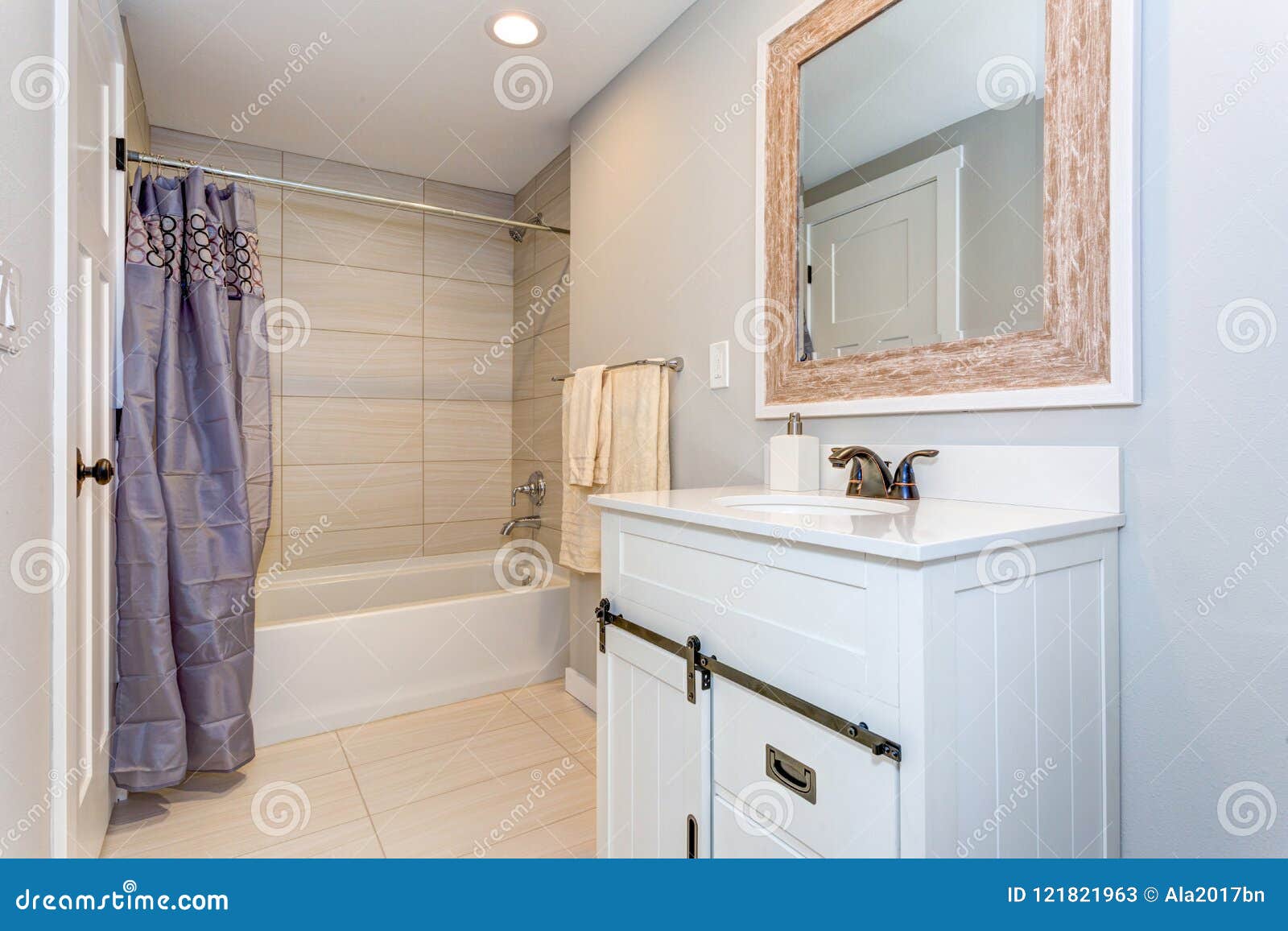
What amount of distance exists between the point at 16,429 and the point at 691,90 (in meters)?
1.72

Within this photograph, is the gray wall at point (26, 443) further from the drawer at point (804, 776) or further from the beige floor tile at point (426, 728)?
the beige floor tile at point (426, 728)

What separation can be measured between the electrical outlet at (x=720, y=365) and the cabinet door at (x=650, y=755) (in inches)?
29.7

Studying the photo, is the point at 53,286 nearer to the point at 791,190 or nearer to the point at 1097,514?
the point at 791,190

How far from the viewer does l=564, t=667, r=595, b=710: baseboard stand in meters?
2.47

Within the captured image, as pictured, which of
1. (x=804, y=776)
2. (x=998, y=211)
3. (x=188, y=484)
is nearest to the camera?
(x=804, y=776)

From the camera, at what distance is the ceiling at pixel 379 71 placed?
75.4 inches

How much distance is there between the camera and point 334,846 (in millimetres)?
1609

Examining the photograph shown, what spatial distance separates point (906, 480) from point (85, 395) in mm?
1671

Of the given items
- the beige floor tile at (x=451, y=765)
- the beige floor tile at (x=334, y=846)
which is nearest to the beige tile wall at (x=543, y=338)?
the beige floor tile at (x=451, y=765)

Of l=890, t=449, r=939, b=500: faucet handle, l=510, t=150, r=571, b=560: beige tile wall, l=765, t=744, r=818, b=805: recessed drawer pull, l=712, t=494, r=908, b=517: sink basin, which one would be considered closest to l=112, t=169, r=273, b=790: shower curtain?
l=510, t=150, r=571, b=560: beige tile wall

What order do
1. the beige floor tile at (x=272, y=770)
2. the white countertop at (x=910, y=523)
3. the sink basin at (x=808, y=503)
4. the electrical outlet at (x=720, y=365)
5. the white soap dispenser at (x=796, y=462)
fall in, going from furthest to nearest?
1. the beige floor tile at (x=272, y=770)
2. the electrical outlet at (x=720, y=365)
3. the white soap dispenser at (x=796, y=462)
4. the sink basin at (x=808, y=503)
5. the white countertop at (x=910, y=523)

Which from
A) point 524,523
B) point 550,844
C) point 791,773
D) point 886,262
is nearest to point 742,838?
point 791,773

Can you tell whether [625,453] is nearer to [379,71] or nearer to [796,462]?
[796,462]
